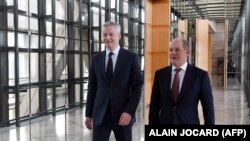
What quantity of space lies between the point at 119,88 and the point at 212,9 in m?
18.8

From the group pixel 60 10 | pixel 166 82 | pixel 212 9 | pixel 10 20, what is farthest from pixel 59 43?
pixel 212 9

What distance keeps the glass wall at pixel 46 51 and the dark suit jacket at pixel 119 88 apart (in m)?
3.31

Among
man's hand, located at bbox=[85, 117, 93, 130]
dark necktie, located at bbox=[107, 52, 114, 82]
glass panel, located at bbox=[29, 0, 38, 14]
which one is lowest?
man's hand, located at bbox=[85, 117, 93, 130]

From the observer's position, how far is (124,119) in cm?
341

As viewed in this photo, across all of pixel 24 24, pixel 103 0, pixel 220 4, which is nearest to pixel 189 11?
pixel 220 4

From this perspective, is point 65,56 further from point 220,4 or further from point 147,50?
point 220,4

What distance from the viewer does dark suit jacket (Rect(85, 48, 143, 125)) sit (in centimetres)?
350

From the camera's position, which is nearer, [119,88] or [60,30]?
[119,88]

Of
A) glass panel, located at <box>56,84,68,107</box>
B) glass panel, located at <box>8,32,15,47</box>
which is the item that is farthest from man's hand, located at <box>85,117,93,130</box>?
glass panel, located at <box>8,32,15,47</box>

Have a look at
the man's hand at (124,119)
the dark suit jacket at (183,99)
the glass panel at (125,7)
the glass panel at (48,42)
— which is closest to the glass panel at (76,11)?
the glass panel at (48,42)

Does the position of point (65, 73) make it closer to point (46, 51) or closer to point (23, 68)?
point (46, 51)

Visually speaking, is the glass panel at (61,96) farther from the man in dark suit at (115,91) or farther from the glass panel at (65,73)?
the man in dark suit at (115,91)

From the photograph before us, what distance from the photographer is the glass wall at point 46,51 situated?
289 inches

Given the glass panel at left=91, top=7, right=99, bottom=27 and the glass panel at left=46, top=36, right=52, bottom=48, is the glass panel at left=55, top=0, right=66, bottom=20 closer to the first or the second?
the glass panel at left=46, top=36, right=52, bottom=48
